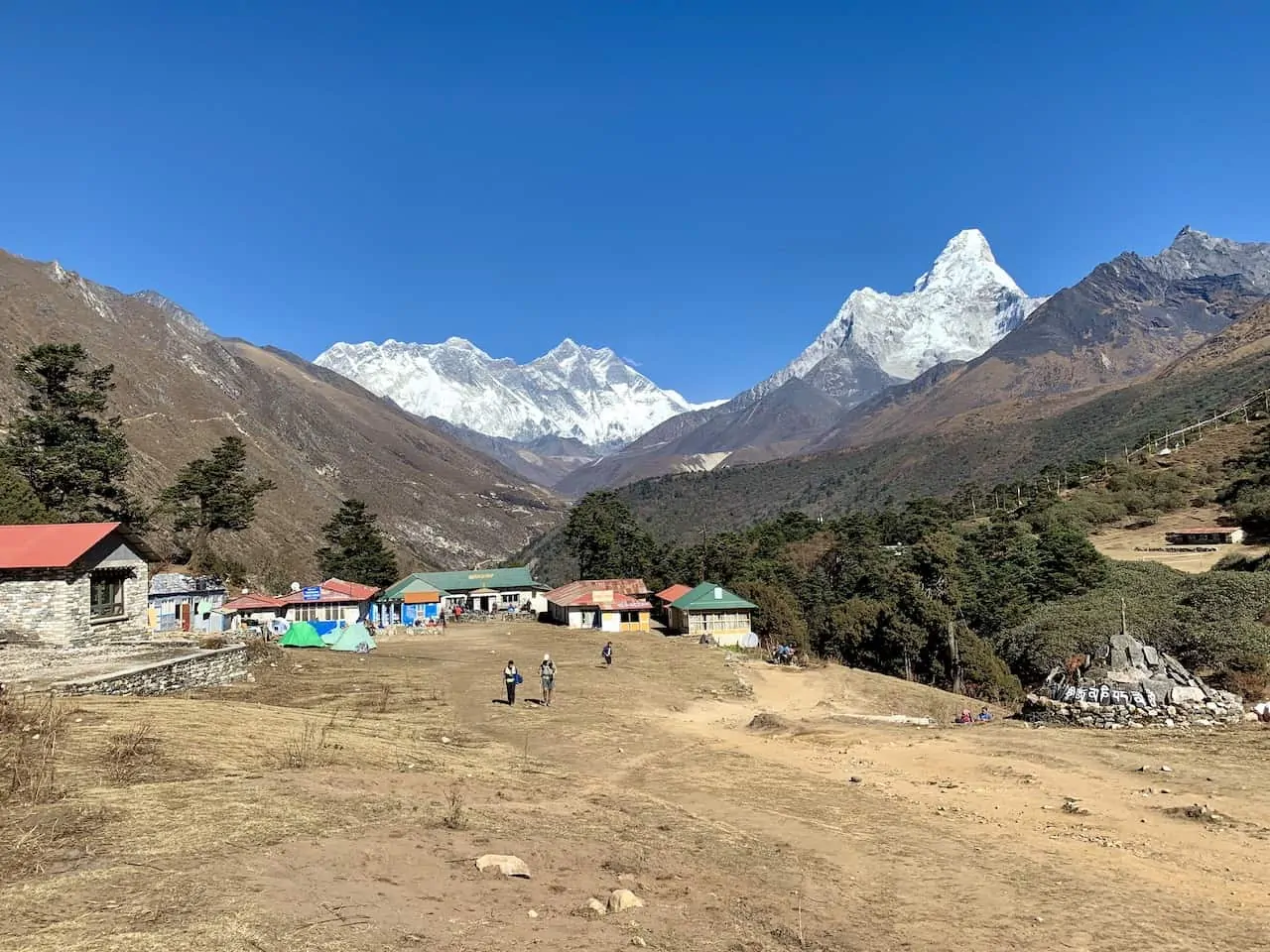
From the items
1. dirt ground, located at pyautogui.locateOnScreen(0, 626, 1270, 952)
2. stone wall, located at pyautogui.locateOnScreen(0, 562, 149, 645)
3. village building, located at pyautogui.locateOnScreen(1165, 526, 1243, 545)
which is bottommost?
dirt ground, located at pyautogui.locateOnScreen(0, 626, 1270, 952)

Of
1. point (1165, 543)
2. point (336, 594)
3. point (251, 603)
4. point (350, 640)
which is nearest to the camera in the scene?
point (350, 640)

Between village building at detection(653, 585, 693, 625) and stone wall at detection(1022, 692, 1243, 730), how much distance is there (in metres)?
39.1

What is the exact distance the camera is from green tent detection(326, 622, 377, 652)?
4175 centimetres

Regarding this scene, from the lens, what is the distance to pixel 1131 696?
25.1 m

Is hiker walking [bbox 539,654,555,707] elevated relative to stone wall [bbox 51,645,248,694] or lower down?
lower down

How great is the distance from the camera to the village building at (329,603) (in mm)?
59656

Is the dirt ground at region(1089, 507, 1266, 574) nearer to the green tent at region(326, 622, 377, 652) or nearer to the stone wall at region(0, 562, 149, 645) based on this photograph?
the green tent at region(326, 622, 377, 652)

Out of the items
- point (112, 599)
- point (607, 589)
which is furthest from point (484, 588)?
point (112, 599)

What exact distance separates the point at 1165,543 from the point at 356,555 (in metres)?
77.5

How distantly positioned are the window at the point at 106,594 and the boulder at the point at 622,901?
1126 inches

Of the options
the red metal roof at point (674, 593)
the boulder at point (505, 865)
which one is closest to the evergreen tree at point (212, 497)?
the red metal roof at point (674, 593)

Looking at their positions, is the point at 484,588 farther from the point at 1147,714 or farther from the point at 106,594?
the point at 1147,714

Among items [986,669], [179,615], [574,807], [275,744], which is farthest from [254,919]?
[179,615]

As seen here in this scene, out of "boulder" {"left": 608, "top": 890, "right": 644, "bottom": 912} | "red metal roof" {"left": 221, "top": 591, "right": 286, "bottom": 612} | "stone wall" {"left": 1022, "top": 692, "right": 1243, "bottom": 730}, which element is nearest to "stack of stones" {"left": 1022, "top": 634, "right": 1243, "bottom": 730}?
"stone wall" {"left": 1022, "top": 692, "right": 1243, "bottom": 730}
